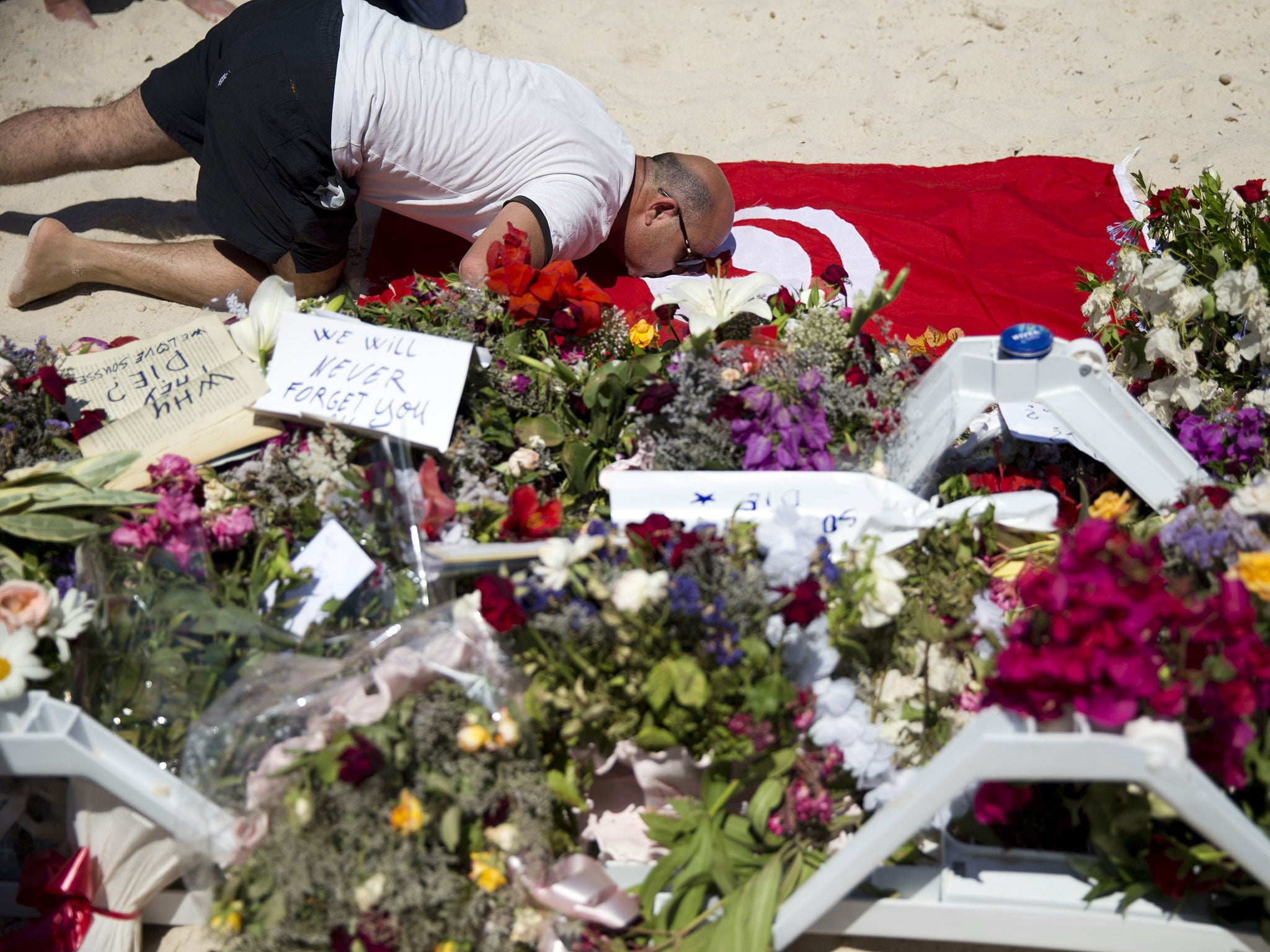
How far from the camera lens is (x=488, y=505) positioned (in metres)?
1.47

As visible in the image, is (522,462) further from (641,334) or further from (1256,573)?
(1256,573)

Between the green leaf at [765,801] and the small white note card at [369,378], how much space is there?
0.74 m

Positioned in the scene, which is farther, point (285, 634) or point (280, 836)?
point (285, 634)

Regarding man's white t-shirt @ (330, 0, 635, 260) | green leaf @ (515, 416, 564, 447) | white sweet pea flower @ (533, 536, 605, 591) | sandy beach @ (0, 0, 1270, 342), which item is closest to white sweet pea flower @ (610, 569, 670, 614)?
white sweet pea flower @ (533, 536, 605, 591)

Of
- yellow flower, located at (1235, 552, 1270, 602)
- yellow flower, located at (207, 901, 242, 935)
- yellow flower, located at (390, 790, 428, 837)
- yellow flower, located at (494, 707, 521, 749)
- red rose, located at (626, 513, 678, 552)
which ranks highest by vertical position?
yellow flower, located at (1235, 552, 1270, 602)

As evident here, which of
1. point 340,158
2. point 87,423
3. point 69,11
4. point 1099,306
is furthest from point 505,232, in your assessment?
point 69,11

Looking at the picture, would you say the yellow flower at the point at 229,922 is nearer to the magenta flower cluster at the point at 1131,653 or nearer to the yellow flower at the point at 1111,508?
the magenta flower cluster at the point at 1131,653

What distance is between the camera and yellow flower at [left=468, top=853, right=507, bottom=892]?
111cm

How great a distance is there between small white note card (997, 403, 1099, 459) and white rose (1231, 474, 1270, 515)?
0.45 meters

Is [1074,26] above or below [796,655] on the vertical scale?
above

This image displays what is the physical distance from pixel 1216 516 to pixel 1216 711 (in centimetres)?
31

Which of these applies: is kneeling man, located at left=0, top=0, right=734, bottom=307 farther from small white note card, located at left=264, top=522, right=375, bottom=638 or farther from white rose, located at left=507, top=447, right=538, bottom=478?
small white note card, located at left=264, top=522, right=375, bottom=638

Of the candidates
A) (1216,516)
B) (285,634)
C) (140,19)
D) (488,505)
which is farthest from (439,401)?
(140,19)

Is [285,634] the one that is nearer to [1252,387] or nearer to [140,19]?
[1252,387]
